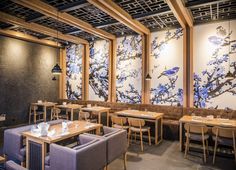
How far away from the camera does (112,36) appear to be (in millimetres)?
7383

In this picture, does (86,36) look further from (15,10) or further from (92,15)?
(15,10)

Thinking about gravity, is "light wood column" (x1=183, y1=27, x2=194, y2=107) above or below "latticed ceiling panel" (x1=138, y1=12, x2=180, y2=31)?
below

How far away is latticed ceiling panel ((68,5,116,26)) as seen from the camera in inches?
197

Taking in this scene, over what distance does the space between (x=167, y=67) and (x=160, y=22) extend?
1525mm

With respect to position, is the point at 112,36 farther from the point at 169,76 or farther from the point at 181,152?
the point at 181,152

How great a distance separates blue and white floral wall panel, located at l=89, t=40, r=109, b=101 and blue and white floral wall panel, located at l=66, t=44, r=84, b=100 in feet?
2.13

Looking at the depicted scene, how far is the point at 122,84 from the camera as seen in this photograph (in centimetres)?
732

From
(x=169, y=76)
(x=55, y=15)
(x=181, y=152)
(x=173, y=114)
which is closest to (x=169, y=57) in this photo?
(x=169, y=76)

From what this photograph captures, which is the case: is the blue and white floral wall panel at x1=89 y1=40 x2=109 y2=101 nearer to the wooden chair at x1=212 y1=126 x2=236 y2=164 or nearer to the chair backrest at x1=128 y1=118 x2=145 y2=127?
the chair backrest at x1=128 y1=118 x2=145 y2=127

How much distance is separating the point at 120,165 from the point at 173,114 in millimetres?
2935

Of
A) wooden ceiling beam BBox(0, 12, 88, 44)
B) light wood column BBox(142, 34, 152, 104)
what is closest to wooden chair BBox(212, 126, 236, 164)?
light wood column BBox(142, 34, 152, 104)

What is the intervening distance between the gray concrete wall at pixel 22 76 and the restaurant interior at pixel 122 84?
0.04 metres

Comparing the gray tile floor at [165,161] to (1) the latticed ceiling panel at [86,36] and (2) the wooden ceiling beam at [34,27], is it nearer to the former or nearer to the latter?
(1) the latticed ceiling panel at [86,36]

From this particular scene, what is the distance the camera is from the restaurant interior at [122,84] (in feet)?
11.7
